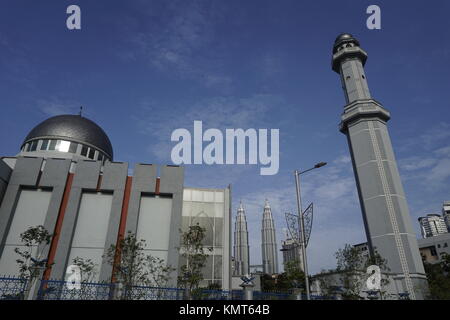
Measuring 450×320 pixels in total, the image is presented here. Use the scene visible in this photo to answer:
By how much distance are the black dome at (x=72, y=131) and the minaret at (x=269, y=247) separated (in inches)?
5521

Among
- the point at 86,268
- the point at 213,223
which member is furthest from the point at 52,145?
the point at 213,223

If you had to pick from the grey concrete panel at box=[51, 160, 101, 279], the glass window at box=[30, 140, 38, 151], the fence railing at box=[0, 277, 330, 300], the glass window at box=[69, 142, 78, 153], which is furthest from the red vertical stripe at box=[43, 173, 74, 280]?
the glass window at box=[30, 140, 38, 151]

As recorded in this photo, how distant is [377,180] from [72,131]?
1840 inches

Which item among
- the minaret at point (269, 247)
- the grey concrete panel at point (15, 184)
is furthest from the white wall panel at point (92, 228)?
the minaret at point (269, 247)

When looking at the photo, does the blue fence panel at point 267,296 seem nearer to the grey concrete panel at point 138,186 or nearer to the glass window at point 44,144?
the grey concrete panel at point 138,186

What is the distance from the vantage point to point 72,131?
3878cm

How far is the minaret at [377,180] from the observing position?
145 ft

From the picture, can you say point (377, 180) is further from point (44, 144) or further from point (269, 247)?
point (269, 247)

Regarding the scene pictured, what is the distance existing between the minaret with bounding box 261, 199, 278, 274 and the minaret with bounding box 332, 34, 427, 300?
4722 inches
